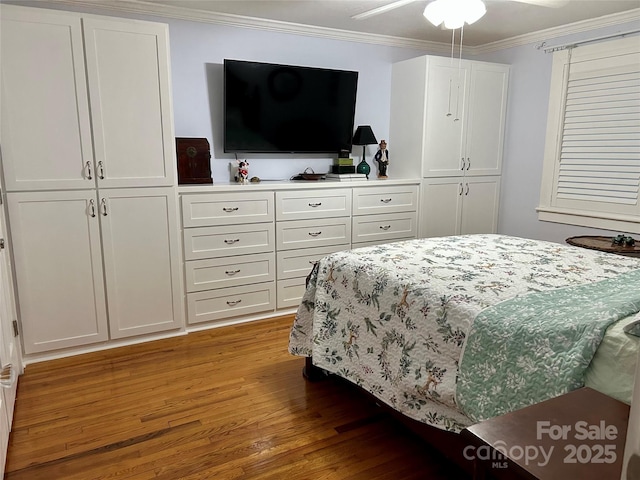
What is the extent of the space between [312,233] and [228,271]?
728 millimetres

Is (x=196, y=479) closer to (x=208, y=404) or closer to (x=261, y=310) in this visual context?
(x=208, y=404)

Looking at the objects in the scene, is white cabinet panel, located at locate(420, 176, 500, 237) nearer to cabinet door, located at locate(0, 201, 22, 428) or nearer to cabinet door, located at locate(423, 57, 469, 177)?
cabinet door, located at locate(423, 57, 469, 177)

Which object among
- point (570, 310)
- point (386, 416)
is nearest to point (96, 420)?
point (386, 416)

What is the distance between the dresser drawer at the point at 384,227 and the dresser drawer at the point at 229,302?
87cm

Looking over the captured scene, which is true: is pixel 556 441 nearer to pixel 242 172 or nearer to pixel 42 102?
pixel 42 102

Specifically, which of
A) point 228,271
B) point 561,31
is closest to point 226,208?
point 228,271

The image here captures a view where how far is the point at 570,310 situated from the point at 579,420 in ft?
2.51

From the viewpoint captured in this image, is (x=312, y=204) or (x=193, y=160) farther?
(x=312, y=204)

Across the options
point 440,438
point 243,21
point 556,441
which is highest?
point 243,21

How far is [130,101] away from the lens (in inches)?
115

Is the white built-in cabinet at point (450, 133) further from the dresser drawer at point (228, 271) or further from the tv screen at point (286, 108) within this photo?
the dresser drawer at point (228, 271)

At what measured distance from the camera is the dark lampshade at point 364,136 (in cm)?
413

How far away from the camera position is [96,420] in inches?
90.8

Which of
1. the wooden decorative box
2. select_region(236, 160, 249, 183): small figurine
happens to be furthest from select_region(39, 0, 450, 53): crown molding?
select_region(236, 160, 249, 183): small figurine
